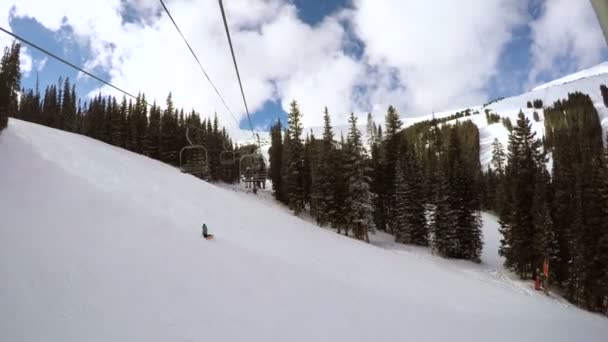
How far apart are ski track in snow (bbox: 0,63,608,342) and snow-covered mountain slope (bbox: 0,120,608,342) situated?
0.17 feet

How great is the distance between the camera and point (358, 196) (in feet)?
114

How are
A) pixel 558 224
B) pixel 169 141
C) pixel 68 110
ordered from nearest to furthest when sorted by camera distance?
pixel 558 224 < pixel 169 141 < pixel 68 110

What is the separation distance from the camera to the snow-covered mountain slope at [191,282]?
8.27m

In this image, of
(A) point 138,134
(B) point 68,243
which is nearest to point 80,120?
(A) point 138,134

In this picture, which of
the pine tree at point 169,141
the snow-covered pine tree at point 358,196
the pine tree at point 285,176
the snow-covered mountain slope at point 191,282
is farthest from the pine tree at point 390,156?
the pine tree at point 169,141

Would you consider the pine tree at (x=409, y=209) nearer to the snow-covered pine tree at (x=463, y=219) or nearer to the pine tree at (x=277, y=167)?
the snow-covered pine tree at (x=463, y=219)

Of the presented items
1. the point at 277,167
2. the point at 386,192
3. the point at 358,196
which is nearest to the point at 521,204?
the point at 358,196

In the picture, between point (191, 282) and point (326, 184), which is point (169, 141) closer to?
point (326, 184)

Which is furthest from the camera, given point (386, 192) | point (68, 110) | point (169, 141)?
point (68, 110)

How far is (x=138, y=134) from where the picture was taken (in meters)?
62.7

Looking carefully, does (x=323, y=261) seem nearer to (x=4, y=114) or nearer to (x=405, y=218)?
(x=405, y=218)

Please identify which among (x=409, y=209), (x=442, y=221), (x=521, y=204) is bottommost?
(x=442, y=221)

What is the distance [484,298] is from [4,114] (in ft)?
132

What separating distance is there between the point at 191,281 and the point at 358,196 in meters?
25.7
